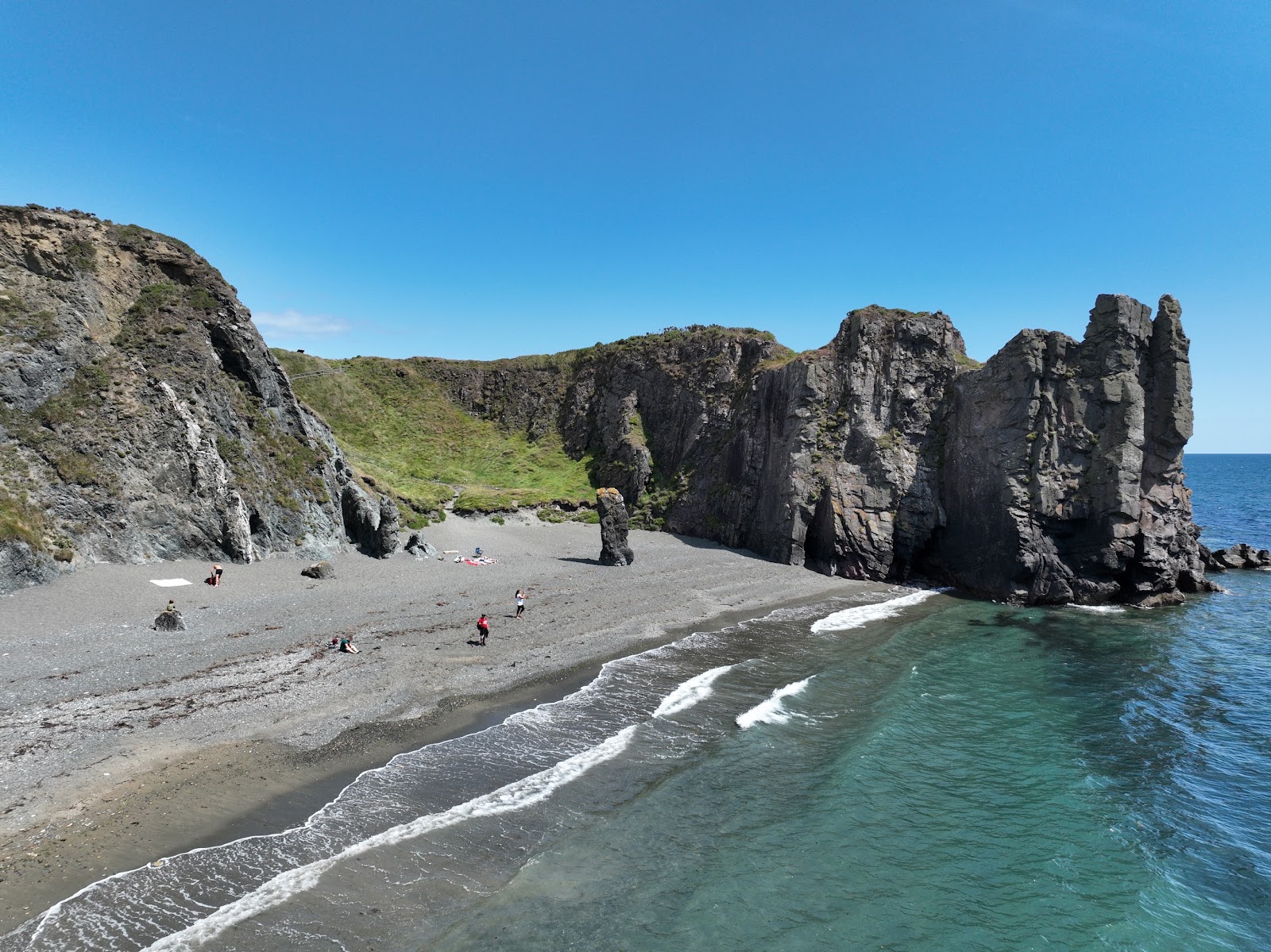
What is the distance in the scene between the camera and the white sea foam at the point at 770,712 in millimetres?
20609

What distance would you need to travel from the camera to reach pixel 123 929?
33.3 ft

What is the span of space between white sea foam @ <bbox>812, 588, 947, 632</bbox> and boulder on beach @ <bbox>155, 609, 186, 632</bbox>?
2795 centimetres

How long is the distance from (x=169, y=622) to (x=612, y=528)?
26956 millimetres

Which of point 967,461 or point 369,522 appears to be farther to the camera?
point 967,461

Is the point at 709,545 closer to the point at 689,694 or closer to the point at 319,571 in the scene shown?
A: the point at 319,571

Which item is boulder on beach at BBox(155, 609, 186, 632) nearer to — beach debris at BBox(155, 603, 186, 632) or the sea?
beach debris at BBox(155, 603, 186, 632)

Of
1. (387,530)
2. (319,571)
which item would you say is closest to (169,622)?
(319,571)

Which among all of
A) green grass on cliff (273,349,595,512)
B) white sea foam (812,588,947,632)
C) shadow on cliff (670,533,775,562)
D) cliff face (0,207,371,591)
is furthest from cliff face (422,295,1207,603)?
cliff face (0,207,371,591)

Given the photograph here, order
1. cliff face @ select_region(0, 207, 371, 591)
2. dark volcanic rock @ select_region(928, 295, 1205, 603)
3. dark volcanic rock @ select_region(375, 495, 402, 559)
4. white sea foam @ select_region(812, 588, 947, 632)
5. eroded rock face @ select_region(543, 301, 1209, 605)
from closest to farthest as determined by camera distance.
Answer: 1. cliff face @ select_region(0, 207, 371, 591)
2. white sea foam @ select_region(812, 588, 947, 632)
3. dark volcanic rock @ select_region(375, 495, 402, 559)
4. dark volcanic rock @ select_region(928, 295, 1205, 603)
5. eroded rock face @ select_region(543, 301, 1209, 605)

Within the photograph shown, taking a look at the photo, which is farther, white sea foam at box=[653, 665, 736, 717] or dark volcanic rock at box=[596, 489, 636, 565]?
dark volcanic rock at box=[596, 489, 636, 565]

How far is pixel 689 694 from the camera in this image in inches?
894

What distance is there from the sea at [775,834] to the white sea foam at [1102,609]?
45.2ft

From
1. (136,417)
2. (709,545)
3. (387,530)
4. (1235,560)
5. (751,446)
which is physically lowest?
(709,545)

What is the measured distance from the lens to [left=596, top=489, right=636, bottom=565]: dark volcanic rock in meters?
45.2
